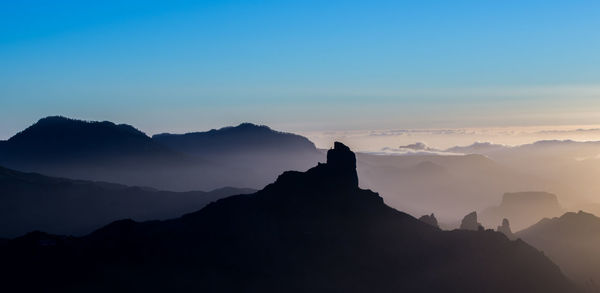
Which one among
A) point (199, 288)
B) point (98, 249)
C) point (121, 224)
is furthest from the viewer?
point (121, 224)

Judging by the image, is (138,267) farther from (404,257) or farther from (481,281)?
(481,281)

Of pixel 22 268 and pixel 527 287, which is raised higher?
pixel 22 268

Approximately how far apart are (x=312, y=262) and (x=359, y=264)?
14.3m

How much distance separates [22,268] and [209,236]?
169 feet

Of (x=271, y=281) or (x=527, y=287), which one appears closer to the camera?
(x=271, y=281)

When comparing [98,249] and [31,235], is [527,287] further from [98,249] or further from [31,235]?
[31,235]

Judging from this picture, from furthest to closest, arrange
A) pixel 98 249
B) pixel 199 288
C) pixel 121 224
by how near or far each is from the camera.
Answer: pixel 121 224 < pixel 98 249 < pixel 199 288

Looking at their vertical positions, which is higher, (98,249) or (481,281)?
(98,249)

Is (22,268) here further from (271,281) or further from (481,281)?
(481,281)

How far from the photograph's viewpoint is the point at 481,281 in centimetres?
18925

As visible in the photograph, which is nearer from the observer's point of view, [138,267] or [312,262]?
[138,267]

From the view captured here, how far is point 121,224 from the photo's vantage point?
651 feet

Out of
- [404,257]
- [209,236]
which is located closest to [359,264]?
[404,257]

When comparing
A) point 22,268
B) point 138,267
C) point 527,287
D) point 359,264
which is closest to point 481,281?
point 527,287
